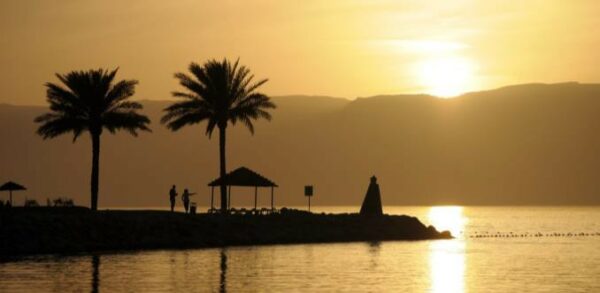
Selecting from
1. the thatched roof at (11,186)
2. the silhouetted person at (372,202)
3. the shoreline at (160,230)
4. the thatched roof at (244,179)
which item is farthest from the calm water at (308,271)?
the thatched roof at (11,186)

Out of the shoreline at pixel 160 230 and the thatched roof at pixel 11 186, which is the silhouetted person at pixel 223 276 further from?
the thatched roof at pixel 11 186

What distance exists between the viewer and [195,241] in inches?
2557

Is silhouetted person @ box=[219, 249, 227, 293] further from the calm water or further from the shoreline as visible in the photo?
the shoreline

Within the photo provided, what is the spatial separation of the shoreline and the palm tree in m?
5.36

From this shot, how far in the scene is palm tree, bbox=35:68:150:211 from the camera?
6738 centimetres

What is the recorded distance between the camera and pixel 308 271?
46.1 m

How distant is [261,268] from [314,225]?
2684cm

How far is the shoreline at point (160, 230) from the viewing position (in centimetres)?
5744

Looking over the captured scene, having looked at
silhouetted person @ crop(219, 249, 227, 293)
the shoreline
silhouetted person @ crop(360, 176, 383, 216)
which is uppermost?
silhouetted person @ crop(360, 176, 383, 216)

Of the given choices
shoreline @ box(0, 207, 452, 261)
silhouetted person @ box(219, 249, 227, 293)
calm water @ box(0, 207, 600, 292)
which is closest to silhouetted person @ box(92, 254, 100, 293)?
calm water @ box(0, 207, 600, 292)

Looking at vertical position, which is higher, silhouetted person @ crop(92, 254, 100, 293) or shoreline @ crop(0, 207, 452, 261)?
shoreline @ crop(0, 207, 452, 261)

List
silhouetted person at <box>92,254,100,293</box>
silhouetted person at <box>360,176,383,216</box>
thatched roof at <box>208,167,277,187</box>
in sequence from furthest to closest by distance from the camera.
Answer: silhouetted person at <box>360,176,383,216</box>, thatched roof at <box>208,167,277,187</box>, silhouetted person at <box>92,254,100,293</box>

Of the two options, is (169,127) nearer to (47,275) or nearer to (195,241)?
(195,241)

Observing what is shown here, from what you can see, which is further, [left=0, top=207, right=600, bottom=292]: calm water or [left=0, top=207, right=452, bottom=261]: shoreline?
[left=0, top=207, right=452, bottom=261]: shoreline
